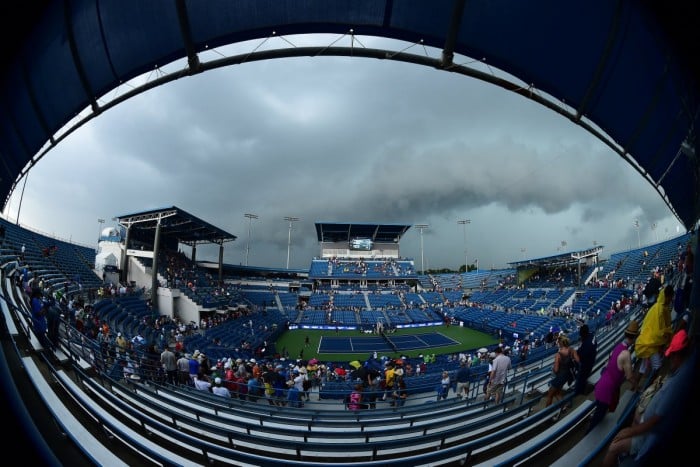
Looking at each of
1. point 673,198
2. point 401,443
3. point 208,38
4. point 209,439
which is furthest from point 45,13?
point 673,198

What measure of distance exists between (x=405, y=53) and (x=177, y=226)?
104 ft

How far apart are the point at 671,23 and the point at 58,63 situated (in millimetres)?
8787

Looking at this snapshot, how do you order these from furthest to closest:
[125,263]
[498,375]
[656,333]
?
[125,263] → [498,375] → [656,333]

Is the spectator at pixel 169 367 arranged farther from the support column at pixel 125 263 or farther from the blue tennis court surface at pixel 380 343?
the support column at pixel 125 263

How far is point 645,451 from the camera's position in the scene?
2.00 meters

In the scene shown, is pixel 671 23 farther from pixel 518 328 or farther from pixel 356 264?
pixel 356 264

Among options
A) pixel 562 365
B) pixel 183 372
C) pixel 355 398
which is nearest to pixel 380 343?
pixel 355 398

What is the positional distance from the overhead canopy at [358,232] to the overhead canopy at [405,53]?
48766mm

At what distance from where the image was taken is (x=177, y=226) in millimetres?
29391

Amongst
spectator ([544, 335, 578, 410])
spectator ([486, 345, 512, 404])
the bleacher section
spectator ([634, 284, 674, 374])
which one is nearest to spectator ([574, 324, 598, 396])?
spectator ([544, 335, 578, 410])

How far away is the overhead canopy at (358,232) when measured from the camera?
182 feet

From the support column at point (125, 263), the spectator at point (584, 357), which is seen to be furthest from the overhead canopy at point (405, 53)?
the support column at point (125, 263)

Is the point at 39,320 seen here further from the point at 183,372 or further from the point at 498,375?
the point at 498,375

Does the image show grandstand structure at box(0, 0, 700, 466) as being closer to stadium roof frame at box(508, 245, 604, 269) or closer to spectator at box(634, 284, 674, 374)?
spectator at box(634, 284, 674, 374)
